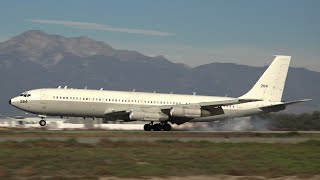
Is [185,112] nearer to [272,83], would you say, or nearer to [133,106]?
[133,106]

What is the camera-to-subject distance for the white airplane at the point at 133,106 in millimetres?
59844

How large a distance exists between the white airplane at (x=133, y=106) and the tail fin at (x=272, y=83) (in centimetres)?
265

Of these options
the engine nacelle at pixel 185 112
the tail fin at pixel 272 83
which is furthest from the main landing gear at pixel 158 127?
the tail fin at pixel 272 83

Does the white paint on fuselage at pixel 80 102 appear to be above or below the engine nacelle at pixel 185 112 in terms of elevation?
above

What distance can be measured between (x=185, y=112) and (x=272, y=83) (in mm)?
13276

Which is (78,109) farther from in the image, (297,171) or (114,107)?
(297,171)

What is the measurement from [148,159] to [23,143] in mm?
9704

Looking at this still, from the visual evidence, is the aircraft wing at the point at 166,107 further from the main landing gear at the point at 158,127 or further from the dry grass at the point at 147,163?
the dry grass at the point at 147,163

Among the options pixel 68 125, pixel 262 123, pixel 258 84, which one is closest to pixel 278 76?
pixel 258 84

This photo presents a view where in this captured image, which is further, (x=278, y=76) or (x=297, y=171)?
(x=278, y=76)

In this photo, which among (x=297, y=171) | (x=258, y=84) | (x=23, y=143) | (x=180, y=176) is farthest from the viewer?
(x=258, y=84)

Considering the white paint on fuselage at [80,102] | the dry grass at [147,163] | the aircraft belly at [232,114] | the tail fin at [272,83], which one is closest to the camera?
the dry grass at [147,163]

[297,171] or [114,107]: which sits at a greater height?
[114,107]

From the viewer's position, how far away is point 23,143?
3291 cm
